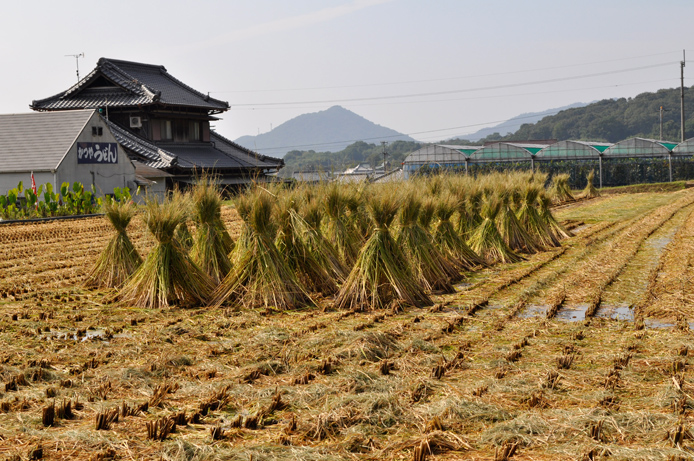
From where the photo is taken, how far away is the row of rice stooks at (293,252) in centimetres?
715

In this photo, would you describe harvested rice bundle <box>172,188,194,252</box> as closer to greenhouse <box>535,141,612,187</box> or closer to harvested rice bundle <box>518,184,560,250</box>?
harvested rice bundle <box>518,184,560,250</box>

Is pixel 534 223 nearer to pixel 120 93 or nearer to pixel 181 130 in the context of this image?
pixel 181 130

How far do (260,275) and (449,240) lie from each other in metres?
3.43

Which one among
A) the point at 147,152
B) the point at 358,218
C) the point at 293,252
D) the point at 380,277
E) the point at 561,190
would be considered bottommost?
the point at 380,277

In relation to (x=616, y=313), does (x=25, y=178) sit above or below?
above

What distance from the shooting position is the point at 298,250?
25.4 feet

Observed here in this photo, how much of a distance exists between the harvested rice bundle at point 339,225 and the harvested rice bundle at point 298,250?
581 millimetres

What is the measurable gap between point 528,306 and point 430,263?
146cm

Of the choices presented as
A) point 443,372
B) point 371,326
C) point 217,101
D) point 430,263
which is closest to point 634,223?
point 430,263

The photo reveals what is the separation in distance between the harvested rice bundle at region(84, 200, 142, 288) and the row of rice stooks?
0.01 meters

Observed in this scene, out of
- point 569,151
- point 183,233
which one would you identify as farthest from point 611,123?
point 183,233

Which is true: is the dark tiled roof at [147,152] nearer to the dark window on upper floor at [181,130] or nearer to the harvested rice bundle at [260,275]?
the dark window on upper floor at [181,130]

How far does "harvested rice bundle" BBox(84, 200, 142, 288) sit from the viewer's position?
26.6 feet

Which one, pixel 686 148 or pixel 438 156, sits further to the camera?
pixel 438 156
